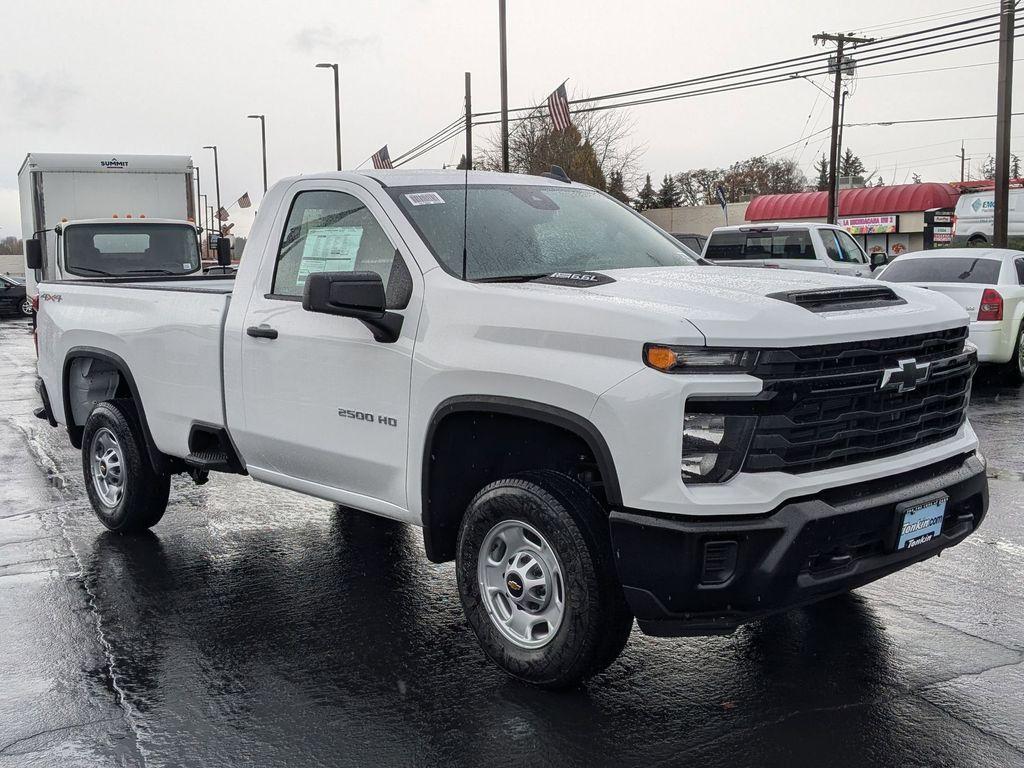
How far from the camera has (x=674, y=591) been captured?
11.9 feet

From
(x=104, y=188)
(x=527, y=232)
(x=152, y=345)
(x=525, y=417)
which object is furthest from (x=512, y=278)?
(x=104, y=188)

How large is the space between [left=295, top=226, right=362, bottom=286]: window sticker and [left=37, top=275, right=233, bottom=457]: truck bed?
0.61 meters

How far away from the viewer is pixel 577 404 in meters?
3.80

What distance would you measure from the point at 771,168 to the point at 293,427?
96.7 meters

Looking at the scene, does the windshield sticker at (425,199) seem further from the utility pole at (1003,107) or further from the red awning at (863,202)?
the red awning at (863,202)

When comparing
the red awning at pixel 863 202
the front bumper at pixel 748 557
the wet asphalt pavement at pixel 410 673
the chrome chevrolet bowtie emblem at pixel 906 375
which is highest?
Result: the red awning at pixel 863 202

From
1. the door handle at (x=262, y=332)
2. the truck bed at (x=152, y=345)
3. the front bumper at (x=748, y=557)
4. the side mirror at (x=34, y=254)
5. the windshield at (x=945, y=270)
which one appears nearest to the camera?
the front bumper at (x=748, y=557)

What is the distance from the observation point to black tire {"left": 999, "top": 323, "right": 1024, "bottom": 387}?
1297cm

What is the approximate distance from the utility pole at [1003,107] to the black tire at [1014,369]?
1124 centimetres

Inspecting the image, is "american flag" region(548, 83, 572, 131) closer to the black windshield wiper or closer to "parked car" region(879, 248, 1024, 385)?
"parked car" region(879, 248, 1024, 385)

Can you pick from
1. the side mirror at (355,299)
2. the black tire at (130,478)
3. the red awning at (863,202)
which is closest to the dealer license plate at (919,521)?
the side mirror at (355,299)

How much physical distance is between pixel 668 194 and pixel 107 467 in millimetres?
82836

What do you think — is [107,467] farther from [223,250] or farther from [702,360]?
[223,250]

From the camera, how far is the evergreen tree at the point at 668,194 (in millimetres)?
83213
